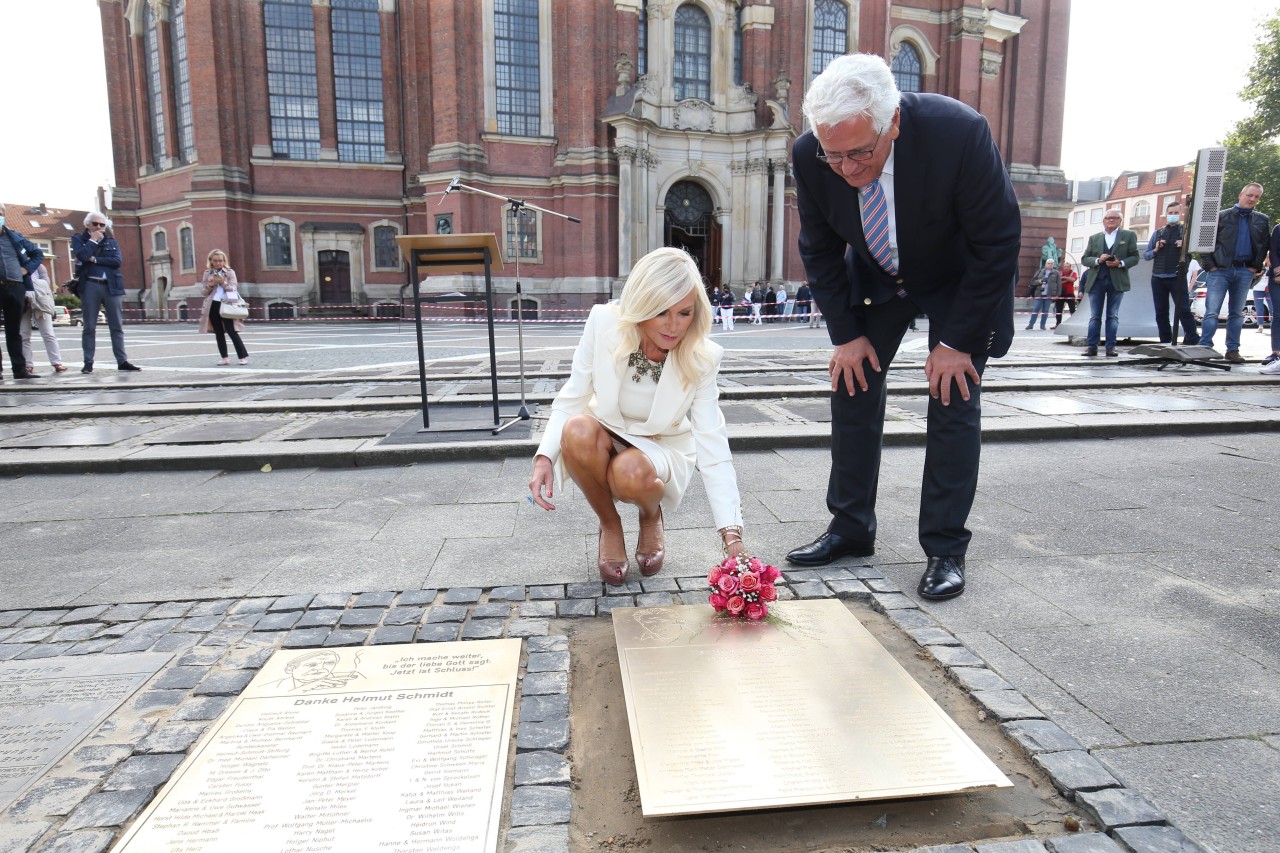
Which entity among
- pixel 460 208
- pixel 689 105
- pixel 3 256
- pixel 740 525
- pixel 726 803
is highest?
pixel 689 105

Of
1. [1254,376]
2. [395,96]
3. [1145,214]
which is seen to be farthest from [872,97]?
[1145,214]

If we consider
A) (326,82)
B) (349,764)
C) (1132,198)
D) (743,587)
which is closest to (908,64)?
(326,82)

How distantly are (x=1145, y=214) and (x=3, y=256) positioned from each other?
89.6 m

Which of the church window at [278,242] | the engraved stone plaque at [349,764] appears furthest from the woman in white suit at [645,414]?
the church window at [278,242]

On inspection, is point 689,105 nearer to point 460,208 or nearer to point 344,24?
point 460,208

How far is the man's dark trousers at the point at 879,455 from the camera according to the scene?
121 inches

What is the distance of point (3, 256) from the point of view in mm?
9086

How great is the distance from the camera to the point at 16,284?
9344 millimetres

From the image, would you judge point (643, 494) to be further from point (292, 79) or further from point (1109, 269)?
point (292, 79)

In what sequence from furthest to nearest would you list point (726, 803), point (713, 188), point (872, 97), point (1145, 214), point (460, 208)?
point (1145, 214) < point (713, 188) < point (460, 208) < point (872, 97) < point (726, 803)

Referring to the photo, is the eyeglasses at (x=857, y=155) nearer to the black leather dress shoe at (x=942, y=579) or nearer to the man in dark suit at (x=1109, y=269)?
the black leather dress shoe at (x=942, y=579)

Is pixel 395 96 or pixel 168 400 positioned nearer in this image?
pixel 168 400

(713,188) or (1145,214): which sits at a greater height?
(1145,214)

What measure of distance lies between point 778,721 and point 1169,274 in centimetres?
1177
